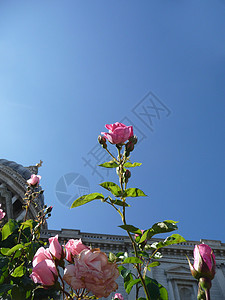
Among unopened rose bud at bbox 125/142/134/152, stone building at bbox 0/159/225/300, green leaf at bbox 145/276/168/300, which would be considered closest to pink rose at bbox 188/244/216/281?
green leaf at bbox 145/276/168/300

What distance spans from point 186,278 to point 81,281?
700 inches

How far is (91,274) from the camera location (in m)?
1.49

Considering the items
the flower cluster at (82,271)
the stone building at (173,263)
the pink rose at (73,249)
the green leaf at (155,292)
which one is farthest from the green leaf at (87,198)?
the stone building at (173,263)

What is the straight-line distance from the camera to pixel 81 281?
1.49 m

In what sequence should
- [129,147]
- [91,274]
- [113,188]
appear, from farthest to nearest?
[129,147] < [113,188] < [91,274]

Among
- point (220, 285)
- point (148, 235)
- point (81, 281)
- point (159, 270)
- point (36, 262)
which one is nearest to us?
point (81, 281)

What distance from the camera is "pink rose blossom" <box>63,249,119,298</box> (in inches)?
58.4

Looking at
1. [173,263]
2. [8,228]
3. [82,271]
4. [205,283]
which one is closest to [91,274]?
[82,271]

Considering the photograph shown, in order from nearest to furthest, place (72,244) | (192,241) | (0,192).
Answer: (72,244) → (192,241) → (0,192)

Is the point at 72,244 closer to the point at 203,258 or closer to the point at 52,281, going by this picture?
the point at 52,281

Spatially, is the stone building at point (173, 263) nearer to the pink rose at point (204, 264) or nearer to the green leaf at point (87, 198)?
the green leaf at point (87, 198)

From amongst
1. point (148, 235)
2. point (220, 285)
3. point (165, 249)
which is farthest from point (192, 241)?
point (148, 235)

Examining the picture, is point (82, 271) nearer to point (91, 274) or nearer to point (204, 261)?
point (91, 274)

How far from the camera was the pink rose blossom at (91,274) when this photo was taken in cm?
148
